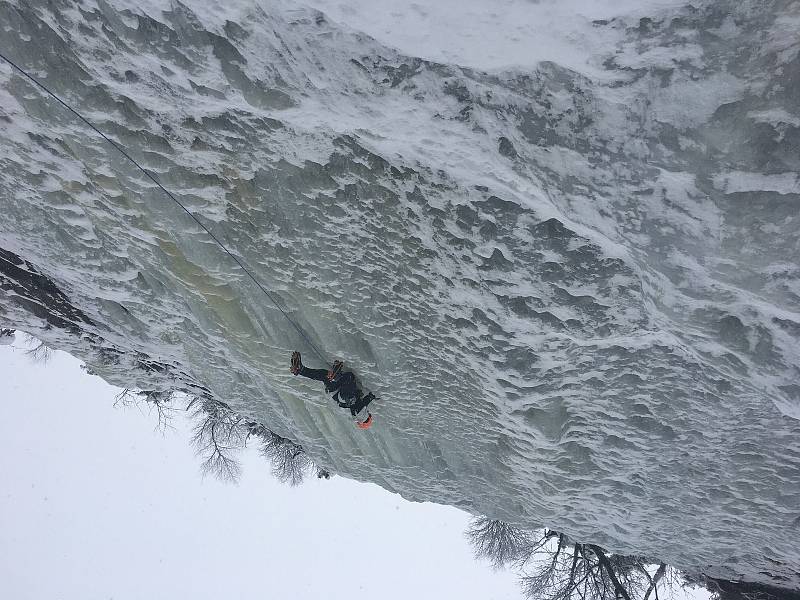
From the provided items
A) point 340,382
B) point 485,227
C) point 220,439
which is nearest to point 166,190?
point 340,382

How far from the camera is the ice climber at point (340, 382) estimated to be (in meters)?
5.82

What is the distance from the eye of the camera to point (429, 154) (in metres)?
3.80

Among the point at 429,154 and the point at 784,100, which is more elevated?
the point at 784,100

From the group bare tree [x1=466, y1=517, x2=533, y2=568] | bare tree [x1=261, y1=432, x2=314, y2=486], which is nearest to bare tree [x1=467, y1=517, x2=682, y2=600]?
bare tree [x1=466, y1=517, x2=533, y2=568]

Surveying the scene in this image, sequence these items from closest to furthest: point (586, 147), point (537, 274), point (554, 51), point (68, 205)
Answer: point (554, 51), point (586, 147), point (537, 274), point (68, 205)

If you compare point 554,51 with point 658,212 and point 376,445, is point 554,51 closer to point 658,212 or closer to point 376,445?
point 658,212

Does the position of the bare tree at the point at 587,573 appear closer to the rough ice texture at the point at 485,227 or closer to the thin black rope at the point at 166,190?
the rough ice texture at the point at 485,227

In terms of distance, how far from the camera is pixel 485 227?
4.10 metres

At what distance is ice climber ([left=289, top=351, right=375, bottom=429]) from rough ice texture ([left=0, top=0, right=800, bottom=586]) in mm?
140

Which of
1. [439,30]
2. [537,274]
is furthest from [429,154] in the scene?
[537,274]

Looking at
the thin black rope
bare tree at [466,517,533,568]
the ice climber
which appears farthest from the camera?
bare tree at [466,517,533,568]

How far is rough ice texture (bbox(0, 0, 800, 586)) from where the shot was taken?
3195mm

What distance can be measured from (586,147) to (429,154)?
1029mm

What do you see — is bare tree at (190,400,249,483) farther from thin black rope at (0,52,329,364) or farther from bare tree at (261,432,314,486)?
thin black rope at (0,52,329,364)
